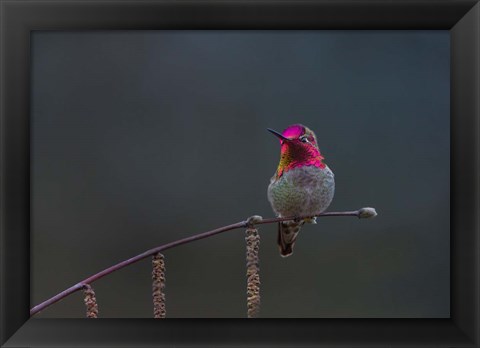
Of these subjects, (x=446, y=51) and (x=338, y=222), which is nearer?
(x=446, y=51)

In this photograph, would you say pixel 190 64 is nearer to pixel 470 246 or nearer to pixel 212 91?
pixel 212 91

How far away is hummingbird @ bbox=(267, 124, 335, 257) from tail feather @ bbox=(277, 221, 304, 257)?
3 cm

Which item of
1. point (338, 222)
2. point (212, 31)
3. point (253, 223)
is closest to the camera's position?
point (253, 223)

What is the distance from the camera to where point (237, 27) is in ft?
5.33

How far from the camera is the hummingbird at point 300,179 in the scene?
166cm

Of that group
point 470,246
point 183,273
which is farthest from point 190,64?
point 470,246

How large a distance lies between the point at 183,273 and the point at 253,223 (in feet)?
1.78

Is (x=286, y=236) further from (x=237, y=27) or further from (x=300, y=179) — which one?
(x=237, y=27)

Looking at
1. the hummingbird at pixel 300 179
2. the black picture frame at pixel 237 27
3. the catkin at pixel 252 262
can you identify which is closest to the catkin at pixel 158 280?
the catkin at pixel 252 262

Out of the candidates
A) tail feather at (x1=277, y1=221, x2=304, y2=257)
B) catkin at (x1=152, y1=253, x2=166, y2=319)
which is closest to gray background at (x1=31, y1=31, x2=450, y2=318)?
tail feather at (x1=277, y1=221, x2=304, y2=257)

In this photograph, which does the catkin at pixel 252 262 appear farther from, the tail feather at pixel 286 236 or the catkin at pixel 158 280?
the tail feather at pixel 286 236

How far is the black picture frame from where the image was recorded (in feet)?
5.30

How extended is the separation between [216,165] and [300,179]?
10.8 inches

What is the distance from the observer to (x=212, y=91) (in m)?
1.73
